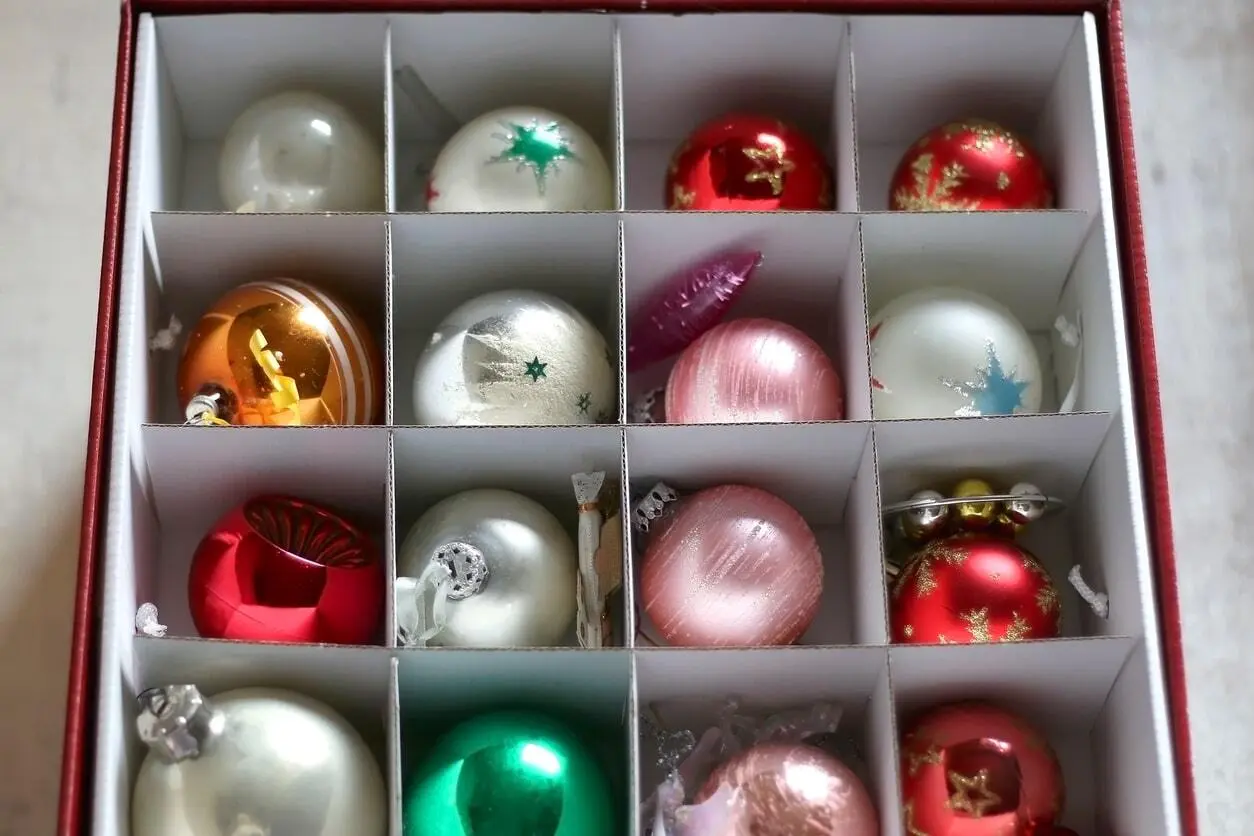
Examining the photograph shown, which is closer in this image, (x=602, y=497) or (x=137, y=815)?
(x=137, y=815)

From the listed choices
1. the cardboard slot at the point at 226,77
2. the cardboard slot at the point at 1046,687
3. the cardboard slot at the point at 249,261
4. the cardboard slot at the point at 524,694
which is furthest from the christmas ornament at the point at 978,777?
the cardboard slot at the point at 226,77

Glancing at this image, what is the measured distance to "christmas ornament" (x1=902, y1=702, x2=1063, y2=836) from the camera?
1263mm

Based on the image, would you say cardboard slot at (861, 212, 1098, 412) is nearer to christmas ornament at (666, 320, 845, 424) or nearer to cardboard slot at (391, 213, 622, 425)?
christmas ornament at (666, 320, 845, 424)

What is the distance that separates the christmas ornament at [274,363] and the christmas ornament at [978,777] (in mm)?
612

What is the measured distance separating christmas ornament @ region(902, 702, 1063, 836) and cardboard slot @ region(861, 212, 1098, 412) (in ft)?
1.05

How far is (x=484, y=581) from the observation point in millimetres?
1302

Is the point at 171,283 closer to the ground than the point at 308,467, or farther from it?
farther from it

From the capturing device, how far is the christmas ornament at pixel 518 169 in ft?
4.61

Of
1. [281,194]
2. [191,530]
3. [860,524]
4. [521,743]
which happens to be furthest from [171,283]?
[860,524]

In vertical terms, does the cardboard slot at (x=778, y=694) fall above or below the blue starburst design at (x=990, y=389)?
below

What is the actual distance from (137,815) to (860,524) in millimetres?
703

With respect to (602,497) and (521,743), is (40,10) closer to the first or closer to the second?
(602,497)

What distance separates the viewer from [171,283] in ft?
4.77

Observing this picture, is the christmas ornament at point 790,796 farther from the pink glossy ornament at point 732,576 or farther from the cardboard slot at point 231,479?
the cardboard slot at point 231,479
